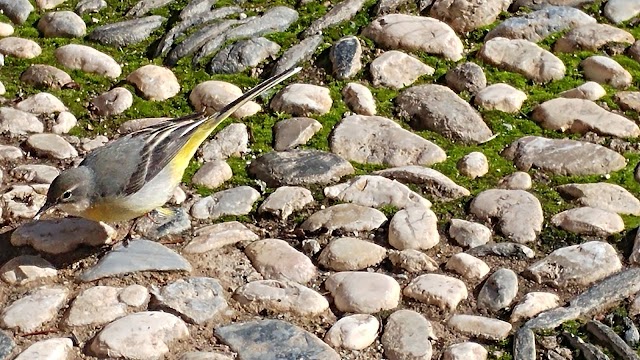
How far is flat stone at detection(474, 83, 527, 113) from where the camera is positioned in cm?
735

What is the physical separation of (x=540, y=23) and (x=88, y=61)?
3.74 metres

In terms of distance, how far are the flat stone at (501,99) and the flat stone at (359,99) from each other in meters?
0.81

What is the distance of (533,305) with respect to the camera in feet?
17.6

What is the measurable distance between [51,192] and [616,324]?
327cm

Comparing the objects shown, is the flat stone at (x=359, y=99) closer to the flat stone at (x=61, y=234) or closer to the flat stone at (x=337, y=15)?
the flat stone at (x=337, y=15)

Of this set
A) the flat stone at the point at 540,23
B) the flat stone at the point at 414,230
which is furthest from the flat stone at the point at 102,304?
the flat stone at the point at 540,23

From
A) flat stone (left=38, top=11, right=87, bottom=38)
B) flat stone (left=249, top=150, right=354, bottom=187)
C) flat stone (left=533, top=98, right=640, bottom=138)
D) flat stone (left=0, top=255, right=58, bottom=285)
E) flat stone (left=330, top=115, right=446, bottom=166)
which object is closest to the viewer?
flat stone (left=0, top=255, right=58, bottom=285)

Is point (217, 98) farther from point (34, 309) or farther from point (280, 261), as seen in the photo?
point (34, 309)

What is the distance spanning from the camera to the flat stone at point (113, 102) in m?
7.24

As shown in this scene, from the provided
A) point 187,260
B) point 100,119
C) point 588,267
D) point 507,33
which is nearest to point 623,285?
point 588,267

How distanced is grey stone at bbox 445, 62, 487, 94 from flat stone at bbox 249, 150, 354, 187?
1.37 m

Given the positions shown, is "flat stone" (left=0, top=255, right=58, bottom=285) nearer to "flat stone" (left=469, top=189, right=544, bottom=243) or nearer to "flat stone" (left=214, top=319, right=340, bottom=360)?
"flat stone" (left=214, top=319, right=340, bottom=360)

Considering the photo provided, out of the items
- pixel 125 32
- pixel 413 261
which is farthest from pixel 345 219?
pixel 125 32

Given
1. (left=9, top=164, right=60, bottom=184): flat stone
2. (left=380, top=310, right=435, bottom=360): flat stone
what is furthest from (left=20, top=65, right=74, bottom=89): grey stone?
(left=380, top=310, right=435, bottom=360): flat stone
